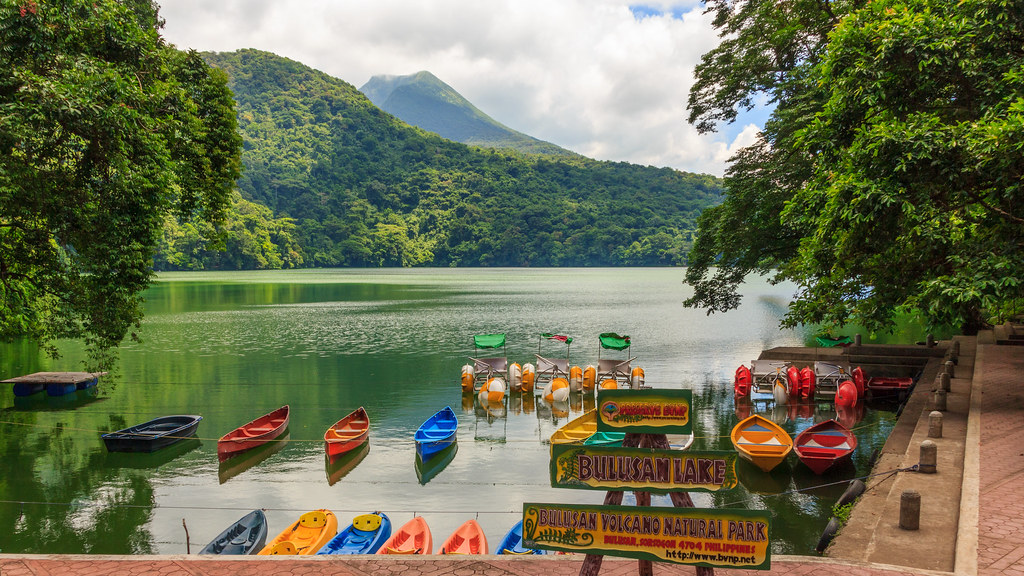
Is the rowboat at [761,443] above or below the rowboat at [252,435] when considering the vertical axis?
above

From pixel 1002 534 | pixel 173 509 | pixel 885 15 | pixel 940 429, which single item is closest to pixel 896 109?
pixel 885 15

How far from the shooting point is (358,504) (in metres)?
13.4

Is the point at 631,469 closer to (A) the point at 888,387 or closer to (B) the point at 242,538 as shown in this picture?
(B) the point at 242,538

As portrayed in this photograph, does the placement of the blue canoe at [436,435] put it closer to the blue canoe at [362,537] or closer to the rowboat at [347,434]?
the rowboat at [347,434]

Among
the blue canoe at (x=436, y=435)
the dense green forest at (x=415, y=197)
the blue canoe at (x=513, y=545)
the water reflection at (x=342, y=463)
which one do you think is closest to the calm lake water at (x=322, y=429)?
the water reflection at (x=342, y=463)

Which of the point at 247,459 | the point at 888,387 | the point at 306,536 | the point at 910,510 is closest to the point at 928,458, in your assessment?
the point at 910,510

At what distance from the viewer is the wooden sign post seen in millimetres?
5109

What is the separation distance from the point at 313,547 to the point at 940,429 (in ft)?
38.2

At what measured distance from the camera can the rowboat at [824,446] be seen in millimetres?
13906

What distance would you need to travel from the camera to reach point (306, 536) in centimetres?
1050

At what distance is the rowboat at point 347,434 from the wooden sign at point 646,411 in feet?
40.3

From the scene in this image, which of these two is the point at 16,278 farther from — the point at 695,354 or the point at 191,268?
the point at 191,268

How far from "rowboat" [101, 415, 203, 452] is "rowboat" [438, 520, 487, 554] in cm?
1062

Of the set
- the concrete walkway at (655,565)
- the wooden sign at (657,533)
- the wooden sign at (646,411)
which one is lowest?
the concrete walkway at (655,565)
